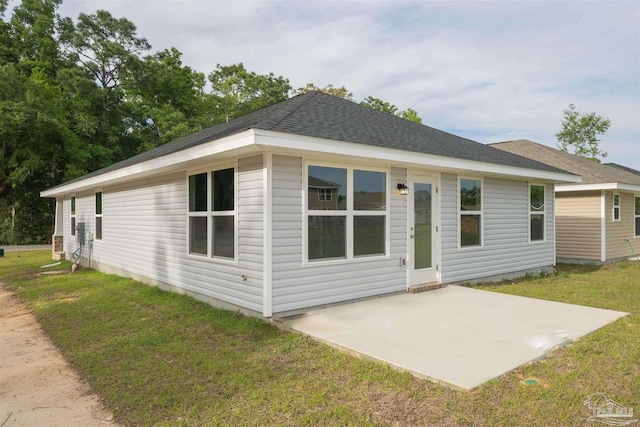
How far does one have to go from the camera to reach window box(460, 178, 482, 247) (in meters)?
7.60

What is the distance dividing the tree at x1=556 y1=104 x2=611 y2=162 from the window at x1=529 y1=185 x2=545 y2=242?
3135 cm

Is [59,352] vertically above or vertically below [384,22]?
below

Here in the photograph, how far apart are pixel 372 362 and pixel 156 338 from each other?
8.98 feet

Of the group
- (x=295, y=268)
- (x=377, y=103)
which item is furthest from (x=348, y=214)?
(x=377, y=103)

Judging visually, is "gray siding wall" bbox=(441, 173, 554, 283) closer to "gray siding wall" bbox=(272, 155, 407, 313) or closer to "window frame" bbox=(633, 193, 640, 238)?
"gray siding wall" bbox=(272, 155, 407, 313)

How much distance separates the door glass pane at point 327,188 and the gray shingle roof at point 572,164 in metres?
9.75

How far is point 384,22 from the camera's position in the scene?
391 inches

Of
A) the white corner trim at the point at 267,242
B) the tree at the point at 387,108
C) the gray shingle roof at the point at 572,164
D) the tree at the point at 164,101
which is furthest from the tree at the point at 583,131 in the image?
the white corner trim at the point at 267,242

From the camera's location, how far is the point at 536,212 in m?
9.29

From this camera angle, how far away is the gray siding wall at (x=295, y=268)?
16.4ft

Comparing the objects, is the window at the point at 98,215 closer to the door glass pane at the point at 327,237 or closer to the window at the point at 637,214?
the door glass pane at the point at 327,237

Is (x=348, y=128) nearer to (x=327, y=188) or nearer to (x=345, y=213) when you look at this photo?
(x=327, y=188)

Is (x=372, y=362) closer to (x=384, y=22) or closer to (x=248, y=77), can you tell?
(x=384, y=22)

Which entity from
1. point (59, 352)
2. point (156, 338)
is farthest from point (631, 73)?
point (59, 352)
